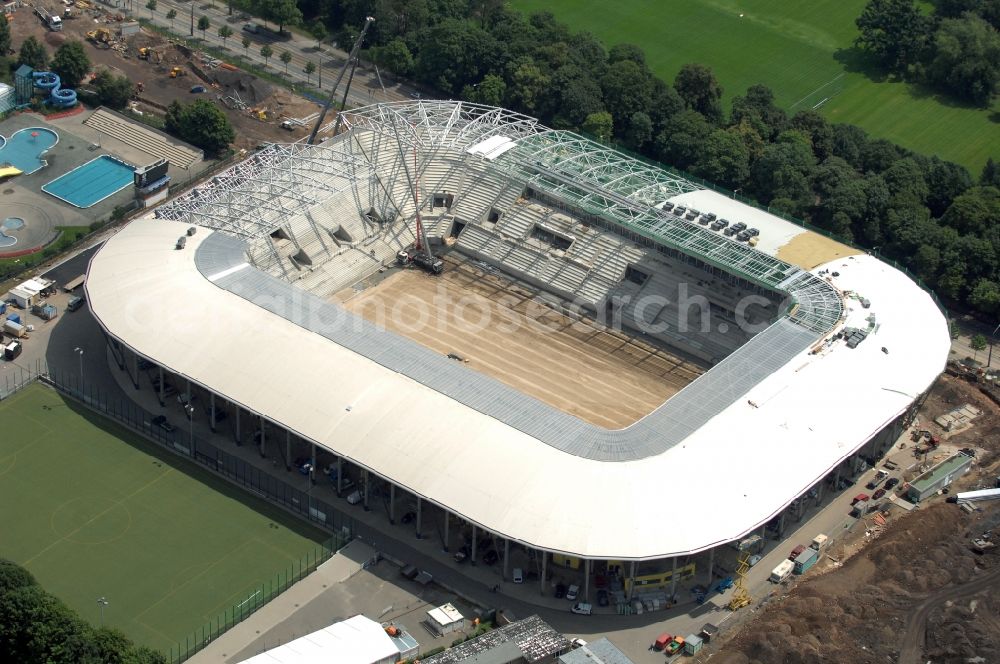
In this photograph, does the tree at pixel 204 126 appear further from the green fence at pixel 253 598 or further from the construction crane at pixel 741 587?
the construction crane at pixel 741 587

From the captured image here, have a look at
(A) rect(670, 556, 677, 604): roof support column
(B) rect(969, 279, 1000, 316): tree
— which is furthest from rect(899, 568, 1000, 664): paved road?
(B) rect(969, 279, 1000, 316): tree

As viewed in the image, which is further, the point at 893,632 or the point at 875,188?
the point at 875,188

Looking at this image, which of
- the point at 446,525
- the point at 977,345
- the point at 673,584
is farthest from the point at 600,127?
the point at 673,584

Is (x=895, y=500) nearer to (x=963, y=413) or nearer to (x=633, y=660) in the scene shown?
(x=963, y=413)

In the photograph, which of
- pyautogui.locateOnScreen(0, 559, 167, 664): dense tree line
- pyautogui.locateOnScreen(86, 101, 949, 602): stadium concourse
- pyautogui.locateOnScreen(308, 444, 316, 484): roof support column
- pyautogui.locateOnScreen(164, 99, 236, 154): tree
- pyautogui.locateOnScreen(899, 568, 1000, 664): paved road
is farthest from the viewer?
pyautogui.locateOnScreen(164, 99, 236, 154): tree

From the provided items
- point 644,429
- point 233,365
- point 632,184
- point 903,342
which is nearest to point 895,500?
point 903,342

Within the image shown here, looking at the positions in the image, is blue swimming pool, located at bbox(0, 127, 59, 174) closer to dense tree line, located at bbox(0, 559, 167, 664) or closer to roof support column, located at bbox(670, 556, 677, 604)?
dense tree line, located at bbox(0, 559, 167, 664)

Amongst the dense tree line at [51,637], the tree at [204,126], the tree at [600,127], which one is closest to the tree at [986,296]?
the tree at [600,127]
